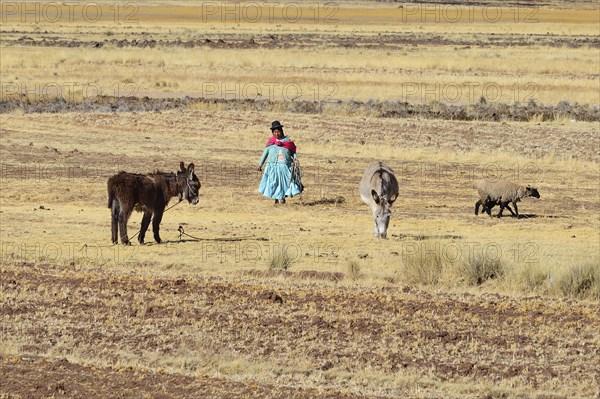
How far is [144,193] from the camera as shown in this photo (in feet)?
62.9

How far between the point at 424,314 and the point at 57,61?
48.8m

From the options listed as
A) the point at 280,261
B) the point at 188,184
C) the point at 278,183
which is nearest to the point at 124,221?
the point at 188,184

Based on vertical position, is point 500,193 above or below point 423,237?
above

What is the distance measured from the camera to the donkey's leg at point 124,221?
19047 millimetres

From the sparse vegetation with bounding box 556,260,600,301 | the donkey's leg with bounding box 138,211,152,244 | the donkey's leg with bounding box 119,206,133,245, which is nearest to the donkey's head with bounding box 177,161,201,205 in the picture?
the donkey's leg with bounding box 138,211,152,244

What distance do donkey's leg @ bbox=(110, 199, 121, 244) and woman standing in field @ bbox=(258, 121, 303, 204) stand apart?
4430mm

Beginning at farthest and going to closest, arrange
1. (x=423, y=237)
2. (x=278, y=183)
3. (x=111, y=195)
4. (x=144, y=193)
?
(x=278, y=183)
(x=423, y=237)
(x=144, y=193)
(x=111, y=195)

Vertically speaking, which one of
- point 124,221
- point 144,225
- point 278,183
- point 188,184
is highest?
point 188,184

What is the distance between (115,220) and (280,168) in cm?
535

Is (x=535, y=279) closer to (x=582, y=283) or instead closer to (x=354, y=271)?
(x=582, y=283)

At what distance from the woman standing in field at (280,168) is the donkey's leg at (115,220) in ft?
14.5

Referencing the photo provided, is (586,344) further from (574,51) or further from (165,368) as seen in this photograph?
(574,51)

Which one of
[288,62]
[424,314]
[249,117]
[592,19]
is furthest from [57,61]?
[592,19]

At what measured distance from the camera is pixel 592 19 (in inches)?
4793
